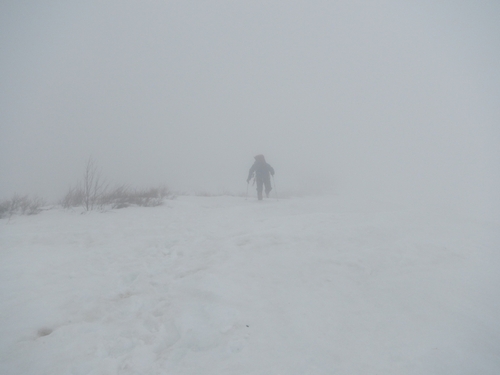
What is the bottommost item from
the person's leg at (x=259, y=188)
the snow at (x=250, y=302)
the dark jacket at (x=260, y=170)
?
the snow at (x=250, y=302)

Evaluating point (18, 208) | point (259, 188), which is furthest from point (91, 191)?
point (259, 188)

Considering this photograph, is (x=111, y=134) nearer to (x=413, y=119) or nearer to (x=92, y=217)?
(x=92, y=217)

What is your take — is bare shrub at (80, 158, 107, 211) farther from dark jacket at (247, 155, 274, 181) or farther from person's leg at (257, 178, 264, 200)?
dark jacket at (247, 155, 274, 181)

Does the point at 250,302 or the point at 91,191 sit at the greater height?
the point at 91,191

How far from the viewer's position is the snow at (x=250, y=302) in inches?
101

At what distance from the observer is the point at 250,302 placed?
3.41 meters

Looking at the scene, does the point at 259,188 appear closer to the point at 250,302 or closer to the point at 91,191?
the point at 91,191

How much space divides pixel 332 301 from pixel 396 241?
8.90ft

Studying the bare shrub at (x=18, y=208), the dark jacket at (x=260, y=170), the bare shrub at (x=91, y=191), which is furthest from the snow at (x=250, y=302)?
the dark jacket at (x=260, y=170)

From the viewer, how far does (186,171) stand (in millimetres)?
64812

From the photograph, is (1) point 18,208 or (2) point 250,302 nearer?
(2) point 250,302

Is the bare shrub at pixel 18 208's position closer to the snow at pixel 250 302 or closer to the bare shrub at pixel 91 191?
the bare shrub at pixel 91 191

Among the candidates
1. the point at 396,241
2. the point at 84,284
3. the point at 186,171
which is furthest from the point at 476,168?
the point at 84,284

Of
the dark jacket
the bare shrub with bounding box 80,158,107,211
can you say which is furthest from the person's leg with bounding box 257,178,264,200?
the bare shrub with bounding box 80,158,107,211
